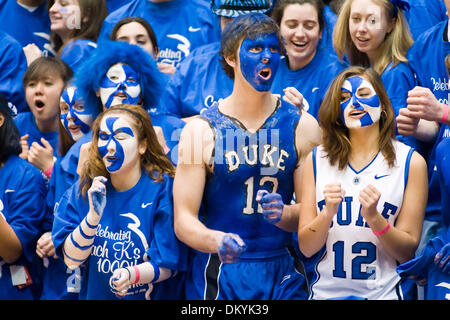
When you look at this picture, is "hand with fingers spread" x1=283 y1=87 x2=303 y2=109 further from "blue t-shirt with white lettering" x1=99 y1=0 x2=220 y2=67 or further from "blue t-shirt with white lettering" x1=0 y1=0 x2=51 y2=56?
"blue t-shirt with white lettering" x1=0 y1=0 x2=51 y2=56

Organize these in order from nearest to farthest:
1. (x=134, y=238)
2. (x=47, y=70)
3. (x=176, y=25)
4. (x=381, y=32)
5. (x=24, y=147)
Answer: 1. (x=134, y=238)
2. (x=381, y=32)
3. (x=24, y=147)
4. (x=47, y=70)
5. (x=176, y=25)

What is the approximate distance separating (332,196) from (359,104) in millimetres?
488

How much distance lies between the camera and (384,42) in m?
4.74

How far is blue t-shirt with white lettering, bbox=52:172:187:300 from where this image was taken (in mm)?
4230

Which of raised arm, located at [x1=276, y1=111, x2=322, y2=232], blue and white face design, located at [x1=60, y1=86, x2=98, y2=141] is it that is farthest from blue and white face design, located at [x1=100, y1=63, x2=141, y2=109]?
raised arm, located at [x1=276, y1=111, x2=322, y2=232]

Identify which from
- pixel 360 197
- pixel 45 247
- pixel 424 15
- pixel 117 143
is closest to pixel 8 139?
pixel 45 247

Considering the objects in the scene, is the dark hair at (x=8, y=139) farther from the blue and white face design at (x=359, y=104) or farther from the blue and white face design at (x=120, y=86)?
the blue and white face design at (x=359, y=104)

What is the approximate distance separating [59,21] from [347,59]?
6.91 ft

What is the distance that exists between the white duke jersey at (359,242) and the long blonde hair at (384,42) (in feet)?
2.79

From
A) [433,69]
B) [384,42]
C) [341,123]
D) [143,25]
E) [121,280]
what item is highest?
[143,25]

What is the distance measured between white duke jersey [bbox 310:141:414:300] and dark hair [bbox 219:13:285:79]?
703 millimetres

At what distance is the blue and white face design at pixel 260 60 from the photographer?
4066mm

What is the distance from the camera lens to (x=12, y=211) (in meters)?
4.90

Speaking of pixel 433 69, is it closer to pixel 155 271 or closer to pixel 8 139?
pixel 155 271
